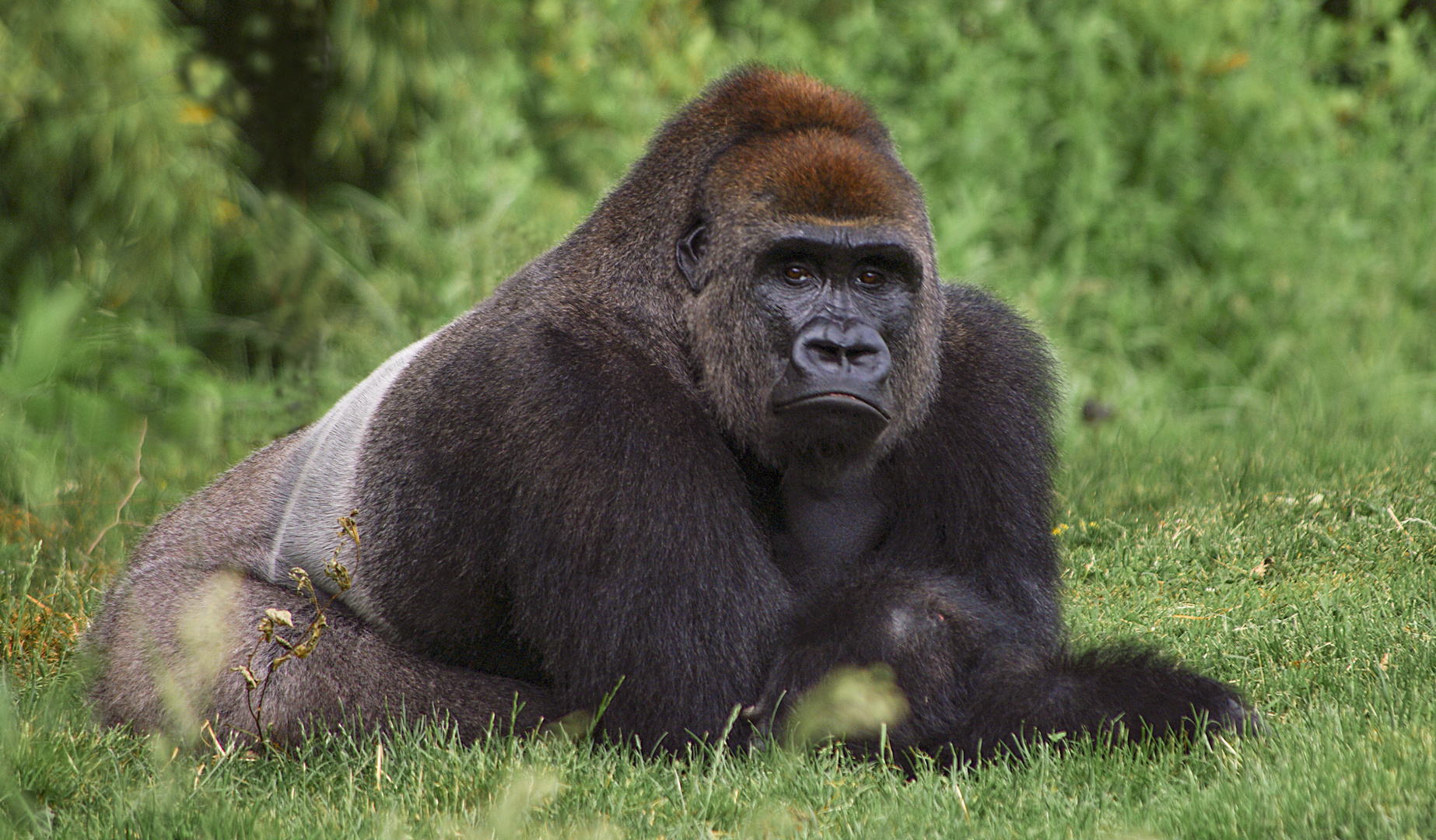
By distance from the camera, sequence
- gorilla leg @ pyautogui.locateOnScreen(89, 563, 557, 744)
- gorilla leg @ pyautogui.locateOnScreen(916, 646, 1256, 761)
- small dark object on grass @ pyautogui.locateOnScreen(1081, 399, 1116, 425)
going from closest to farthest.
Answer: gorilla leg @ pyautogui.locateOnScreen(916, 646, 1256, 761) → gorilla leg @ pyautogui.locateOnScreen(89, 563, 557, 744) → small dark object on grass @ pyautogui.locateOnScreen(1081, 399, 1116, 425)

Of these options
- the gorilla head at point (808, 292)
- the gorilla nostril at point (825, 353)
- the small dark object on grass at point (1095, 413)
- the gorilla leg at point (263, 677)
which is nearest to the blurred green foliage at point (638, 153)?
the small dark object on grass at point (1095, 413)

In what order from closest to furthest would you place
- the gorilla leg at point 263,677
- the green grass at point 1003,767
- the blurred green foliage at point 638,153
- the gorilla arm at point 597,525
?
the green grass at point 1003,767
the gorilla arm at point 597,525
the gorilla leg at point 263,677
the blurred green foliage at point 638,153

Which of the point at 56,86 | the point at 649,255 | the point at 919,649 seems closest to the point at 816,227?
the point at 649,255

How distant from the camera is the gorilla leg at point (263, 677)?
320 centimetres

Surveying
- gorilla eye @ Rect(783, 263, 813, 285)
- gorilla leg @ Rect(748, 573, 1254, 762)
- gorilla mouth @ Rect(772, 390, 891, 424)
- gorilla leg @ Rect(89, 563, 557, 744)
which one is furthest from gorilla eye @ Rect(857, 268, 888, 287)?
gorilla leg @ Rect(89, 563, 557, 744)

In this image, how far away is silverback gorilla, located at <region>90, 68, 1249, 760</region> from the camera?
3002mm

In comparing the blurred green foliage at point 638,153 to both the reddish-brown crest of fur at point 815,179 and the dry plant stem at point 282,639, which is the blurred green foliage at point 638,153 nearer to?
the dry plant stem at point 282,639

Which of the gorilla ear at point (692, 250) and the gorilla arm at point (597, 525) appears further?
the gorilla ear at point (692, 250)

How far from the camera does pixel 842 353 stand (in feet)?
10.0

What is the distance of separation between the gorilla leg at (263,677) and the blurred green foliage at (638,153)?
7.78 ft

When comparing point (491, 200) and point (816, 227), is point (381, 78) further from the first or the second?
point (816, 227)

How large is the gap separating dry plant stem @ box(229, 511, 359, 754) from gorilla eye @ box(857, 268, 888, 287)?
121cm

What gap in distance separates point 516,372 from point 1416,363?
5.53 meters

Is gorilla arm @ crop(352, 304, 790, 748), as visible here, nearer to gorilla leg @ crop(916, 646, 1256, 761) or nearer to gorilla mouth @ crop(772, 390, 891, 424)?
gorilla mouth @ crop(772, 390, 891, 424)
